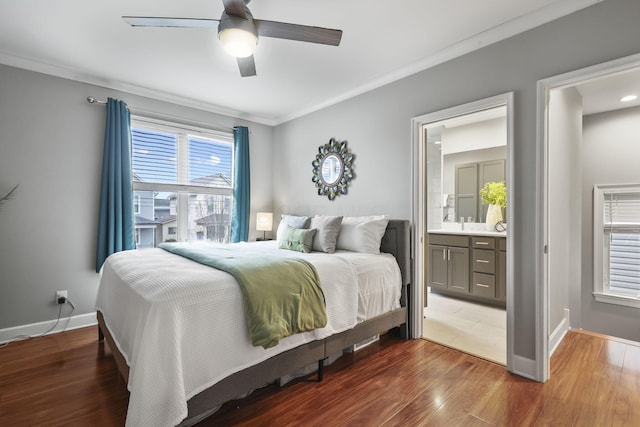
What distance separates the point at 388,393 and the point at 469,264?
2540 millimetres

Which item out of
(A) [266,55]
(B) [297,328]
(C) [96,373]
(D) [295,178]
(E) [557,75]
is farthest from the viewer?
(D) [295,178]

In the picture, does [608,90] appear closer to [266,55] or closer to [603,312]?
[603,312]

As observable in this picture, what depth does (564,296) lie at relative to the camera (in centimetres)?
300

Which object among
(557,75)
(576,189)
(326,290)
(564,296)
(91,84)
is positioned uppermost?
(91,84)

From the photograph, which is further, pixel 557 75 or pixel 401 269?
pixel 401 269

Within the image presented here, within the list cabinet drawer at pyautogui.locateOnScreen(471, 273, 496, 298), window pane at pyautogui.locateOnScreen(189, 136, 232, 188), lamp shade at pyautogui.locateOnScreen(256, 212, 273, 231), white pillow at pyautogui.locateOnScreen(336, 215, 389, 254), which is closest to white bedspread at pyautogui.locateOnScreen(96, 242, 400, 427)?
white pillow at pyautogui.locateOnScreen(336, 215, 389, 254)

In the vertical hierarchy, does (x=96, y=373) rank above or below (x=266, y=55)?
below

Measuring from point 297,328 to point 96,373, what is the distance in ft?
5.49

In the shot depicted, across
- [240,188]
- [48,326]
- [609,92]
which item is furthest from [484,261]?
[48,326]

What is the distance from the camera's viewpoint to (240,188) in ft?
14.4

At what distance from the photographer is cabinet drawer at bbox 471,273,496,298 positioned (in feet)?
12.3

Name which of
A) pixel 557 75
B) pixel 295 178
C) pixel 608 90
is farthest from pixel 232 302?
pixel 608 90

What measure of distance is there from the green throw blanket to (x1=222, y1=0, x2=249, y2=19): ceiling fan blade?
58.5 inches

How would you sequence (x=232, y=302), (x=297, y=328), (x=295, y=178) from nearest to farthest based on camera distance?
(x=232, y=302), (x=297, y=328), (x=295, y=178)
